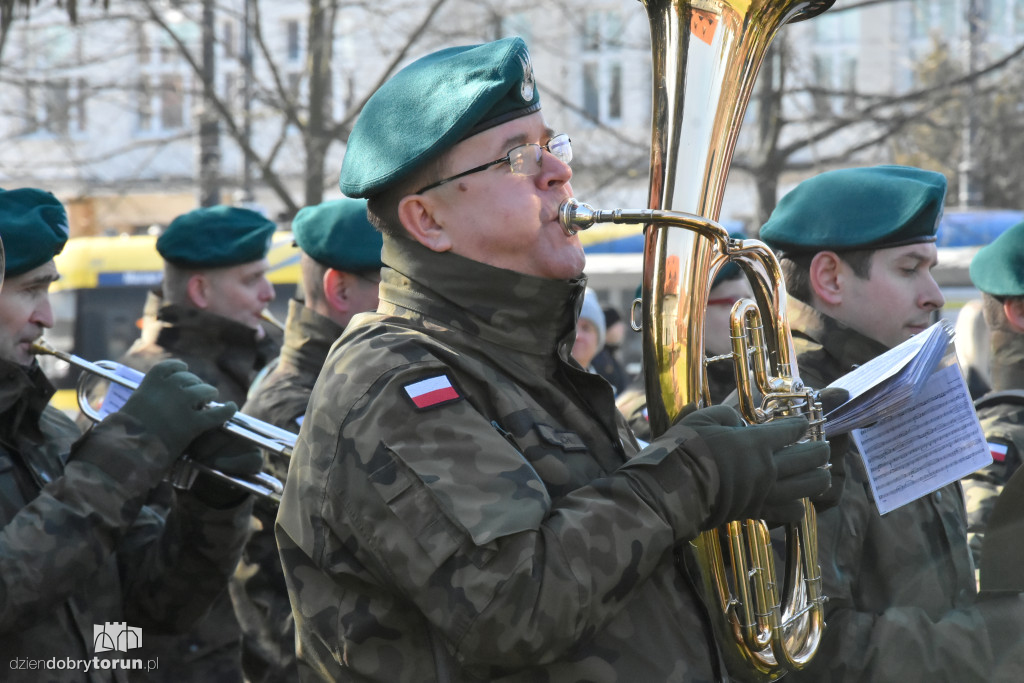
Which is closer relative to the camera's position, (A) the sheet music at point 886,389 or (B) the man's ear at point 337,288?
(A) the sheet music at point 886,389

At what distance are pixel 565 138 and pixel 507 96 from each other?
18cm

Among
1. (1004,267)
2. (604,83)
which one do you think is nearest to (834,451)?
(1004,267)

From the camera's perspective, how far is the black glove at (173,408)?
2.91 m

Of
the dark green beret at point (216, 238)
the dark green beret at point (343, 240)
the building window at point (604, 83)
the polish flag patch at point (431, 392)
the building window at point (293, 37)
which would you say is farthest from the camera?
the building window at point (604, 83)

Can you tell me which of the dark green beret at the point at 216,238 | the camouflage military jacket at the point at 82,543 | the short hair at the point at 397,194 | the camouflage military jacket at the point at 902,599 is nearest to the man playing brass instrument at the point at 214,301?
the dark green beret at the point at 216,238

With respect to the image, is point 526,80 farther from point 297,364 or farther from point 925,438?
point 297,364

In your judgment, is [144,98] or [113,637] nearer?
[113,637]

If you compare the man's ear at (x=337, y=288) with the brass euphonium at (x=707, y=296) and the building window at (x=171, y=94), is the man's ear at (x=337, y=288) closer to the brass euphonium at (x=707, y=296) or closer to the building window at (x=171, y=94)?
the brass euphonium at (x=707, y=296)

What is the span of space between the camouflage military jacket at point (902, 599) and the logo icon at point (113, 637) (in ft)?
5.30

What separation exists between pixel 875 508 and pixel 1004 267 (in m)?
1.59

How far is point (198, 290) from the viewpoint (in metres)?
4.82

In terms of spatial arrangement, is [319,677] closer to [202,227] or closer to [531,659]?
[531,659]

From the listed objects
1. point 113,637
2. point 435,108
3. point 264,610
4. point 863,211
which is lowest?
point 264,610

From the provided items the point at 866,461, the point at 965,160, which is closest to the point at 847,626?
the point at 866,461
